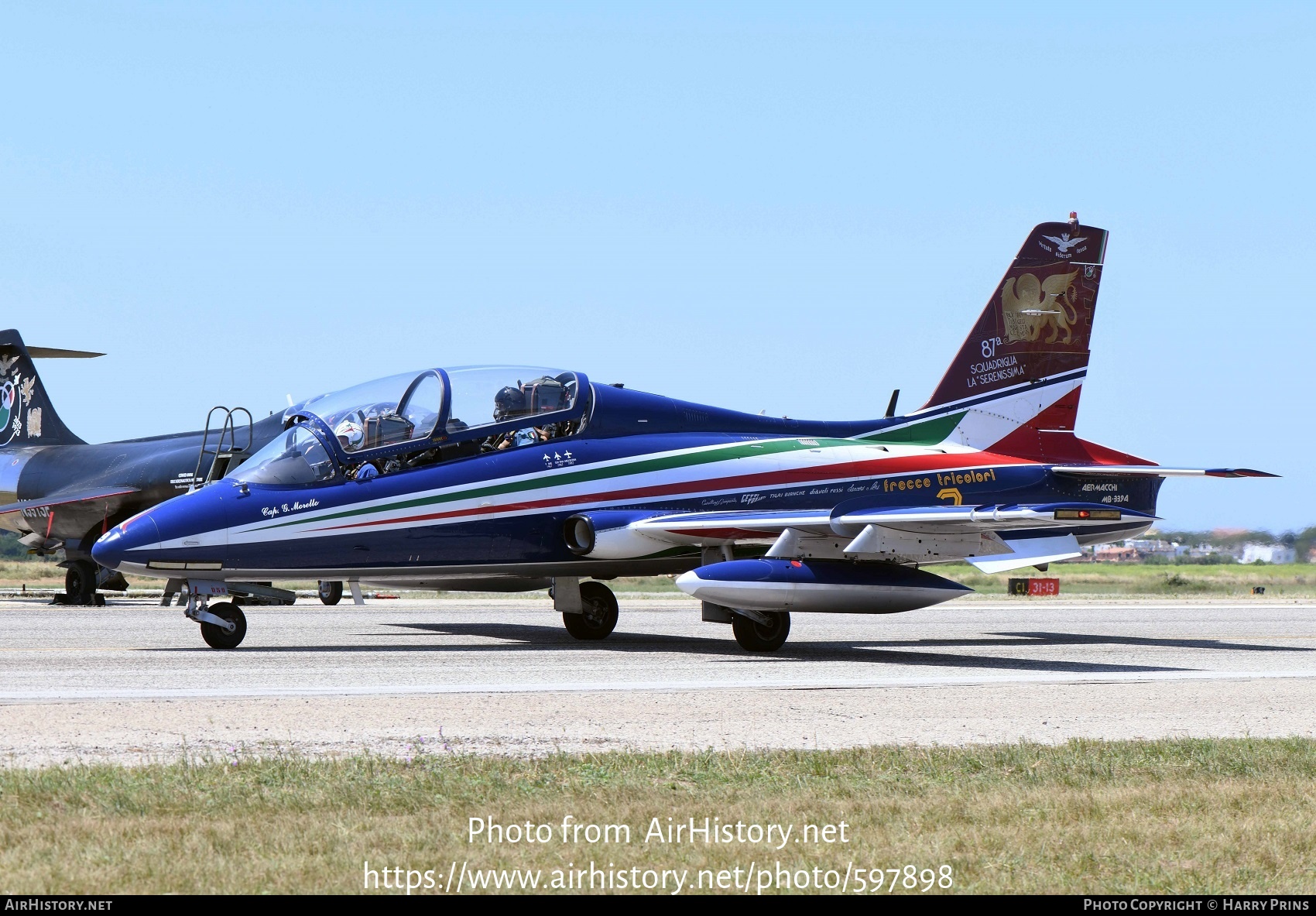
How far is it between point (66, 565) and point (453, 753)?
24334mm

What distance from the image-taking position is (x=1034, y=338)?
66.7 feet

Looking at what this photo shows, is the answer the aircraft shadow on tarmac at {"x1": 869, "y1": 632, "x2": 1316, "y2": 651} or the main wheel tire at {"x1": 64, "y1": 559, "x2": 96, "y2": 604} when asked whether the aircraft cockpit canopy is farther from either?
the main wheel tire at {"x1": 64, "y1": 559, "x2": 96, "y2": 604}

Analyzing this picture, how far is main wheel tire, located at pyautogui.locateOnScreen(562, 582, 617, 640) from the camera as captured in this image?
18156 millimetres

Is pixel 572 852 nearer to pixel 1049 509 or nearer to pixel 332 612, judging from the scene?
pixel 1049 509

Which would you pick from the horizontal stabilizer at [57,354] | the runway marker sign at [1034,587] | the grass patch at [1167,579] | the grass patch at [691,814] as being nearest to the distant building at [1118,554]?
the grass patch at [1167,579]

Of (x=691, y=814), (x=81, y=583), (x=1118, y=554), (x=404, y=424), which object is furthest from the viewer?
(x=1118, y=554)

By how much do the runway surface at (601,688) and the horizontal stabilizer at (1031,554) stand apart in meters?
1.11

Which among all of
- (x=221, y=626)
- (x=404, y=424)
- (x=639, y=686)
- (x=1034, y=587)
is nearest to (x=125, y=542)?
(x=221, y=626)

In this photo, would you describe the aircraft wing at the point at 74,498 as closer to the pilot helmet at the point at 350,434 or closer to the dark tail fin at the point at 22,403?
the dark tail fin at the point at 22,403

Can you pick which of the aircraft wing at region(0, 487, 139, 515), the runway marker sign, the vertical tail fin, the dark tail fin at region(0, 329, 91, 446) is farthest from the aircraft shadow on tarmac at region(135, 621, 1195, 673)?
the runway marker sign

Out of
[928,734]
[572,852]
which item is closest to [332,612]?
[928,734]

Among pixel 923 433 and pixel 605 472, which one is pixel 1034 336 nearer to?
pixel 923 433

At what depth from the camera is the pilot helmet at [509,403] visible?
629 inches

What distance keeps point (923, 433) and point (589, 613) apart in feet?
18.0
